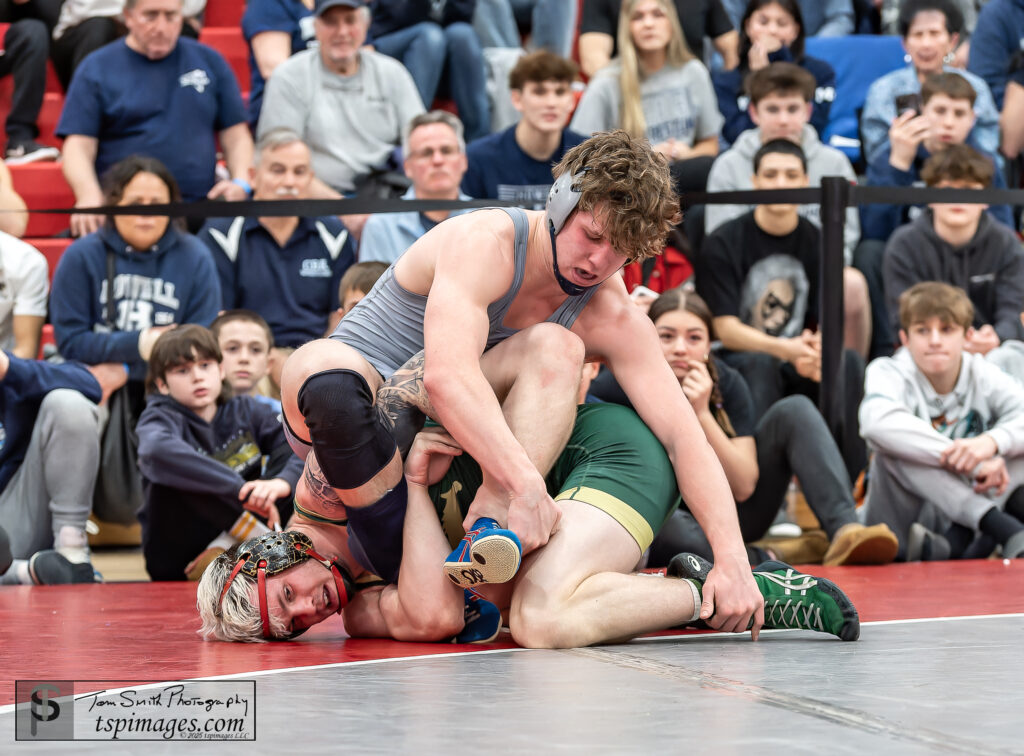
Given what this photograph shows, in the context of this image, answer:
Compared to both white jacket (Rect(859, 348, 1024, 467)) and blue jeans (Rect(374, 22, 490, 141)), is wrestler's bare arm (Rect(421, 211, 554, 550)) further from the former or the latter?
blue jeans (Rect(374, 22, 490, 141))

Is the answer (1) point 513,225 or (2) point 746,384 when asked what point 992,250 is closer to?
(2) point 746,384

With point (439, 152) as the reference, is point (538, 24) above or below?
above

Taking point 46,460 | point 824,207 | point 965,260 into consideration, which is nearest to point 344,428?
point 46,460

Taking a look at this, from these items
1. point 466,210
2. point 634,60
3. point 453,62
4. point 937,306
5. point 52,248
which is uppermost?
point 453,62

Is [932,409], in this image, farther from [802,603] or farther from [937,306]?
[802,603]

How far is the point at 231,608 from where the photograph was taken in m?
2.77

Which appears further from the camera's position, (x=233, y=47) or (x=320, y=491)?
(x=233, y=47)

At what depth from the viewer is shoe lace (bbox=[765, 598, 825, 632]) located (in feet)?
8.71

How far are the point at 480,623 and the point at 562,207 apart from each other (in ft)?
2.95

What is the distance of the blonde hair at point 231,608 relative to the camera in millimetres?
2766

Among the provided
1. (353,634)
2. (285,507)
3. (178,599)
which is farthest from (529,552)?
(285,507)

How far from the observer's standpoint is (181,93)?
5.93 m

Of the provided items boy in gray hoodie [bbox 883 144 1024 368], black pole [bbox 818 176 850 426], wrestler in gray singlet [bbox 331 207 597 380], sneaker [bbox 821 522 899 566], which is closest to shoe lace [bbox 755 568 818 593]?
wrestler in gray singlet [bbox 331 207 597 380]

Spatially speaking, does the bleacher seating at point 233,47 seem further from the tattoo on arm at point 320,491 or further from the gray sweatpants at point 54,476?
the tattoo on arm at point 320,491
